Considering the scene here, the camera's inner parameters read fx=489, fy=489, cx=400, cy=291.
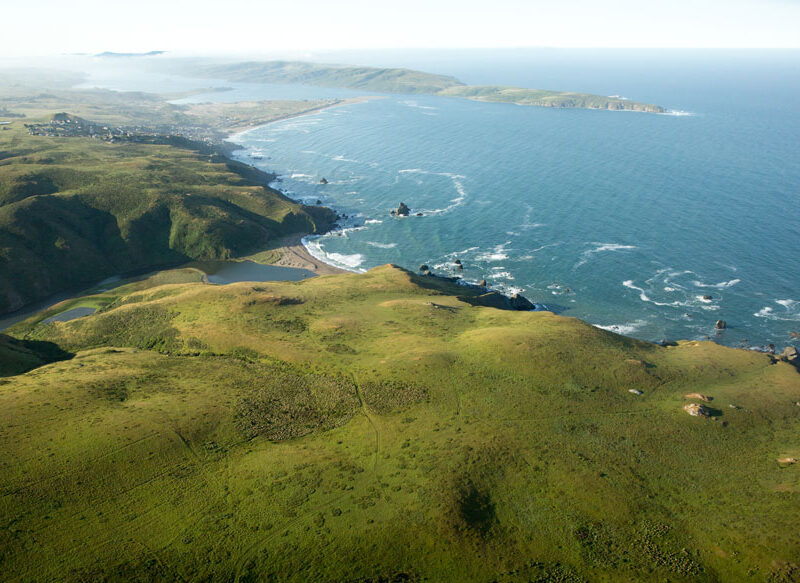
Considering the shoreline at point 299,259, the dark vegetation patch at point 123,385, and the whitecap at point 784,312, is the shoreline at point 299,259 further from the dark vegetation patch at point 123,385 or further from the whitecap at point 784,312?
the whitecap at point 784,312

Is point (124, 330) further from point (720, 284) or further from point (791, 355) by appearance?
point (720, 284)

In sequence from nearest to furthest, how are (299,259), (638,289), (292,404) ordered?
1. (292,404)
2. (638,289)
3. (299,259)

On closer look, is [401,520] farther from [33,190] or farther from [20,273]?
[33,190]

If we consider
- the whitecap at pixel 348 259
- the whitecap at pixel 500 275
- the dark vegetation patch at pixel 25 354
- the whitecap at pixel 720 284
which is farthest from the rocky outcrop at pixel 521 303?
the dark vegetation patch at pixel 25 354

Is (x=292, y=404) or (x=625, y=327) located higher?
(x=292, y=404)

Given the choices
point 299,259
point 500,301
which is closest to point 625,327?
point 500,301

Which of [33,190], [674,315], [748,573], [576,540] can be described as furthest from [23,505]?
[33,190]
